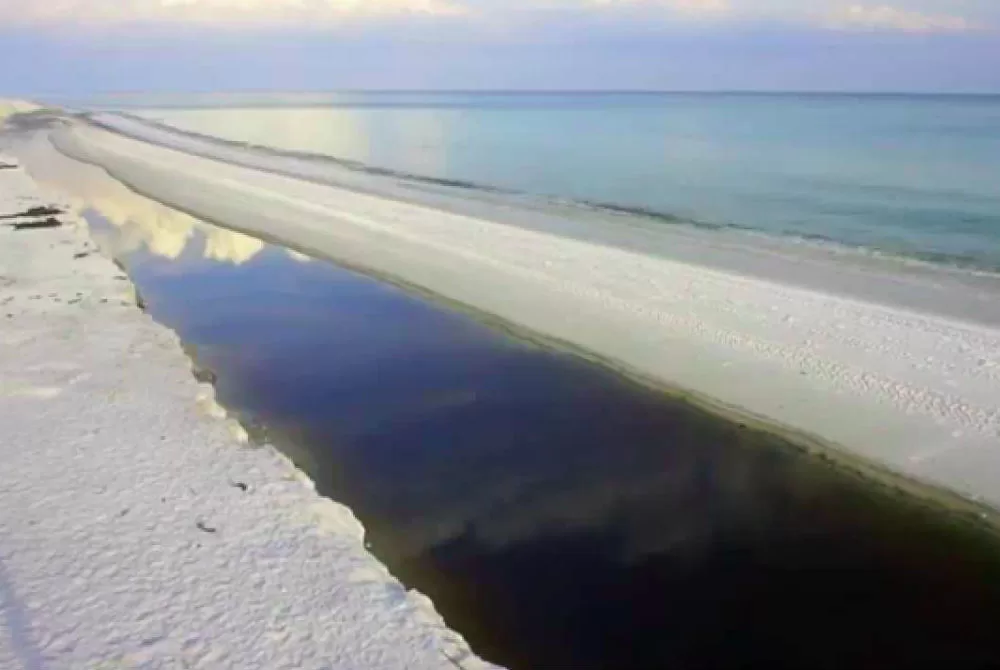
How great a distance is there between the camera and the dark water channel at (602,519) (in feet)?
22.6

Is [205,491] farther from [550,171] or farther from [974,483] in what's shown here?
[550,171]

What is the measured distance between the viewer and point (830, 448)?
34.0 feet

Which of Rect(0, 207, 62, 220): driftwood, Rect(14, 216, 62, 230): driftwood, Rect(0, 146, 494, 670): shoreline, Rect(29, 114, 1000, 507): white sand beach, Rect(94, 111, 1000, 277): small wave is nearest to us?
Rect(0, 146, 494, 670): shoreline

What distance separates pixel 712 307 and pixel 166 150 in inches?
2042

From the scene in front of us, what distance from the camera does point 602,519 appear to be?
8766 millimetres

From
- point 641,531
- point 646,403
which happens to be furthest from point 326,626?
point 646,403

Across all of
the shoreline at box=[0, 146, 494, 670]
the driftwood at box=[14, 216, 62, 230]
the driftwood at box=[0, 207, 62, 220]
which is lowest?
the driftwood at box=[0, 207, 62, 220]

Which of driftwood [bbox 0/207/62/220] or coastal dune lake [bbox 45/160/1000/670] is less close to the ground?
coastal dune lake [bbox 45/160/1000/670]

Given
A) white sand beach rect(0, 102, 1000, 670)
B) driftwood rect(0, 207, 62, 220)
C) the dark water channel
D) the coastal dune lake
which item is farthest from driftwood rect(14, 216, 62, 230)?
the dark water channel

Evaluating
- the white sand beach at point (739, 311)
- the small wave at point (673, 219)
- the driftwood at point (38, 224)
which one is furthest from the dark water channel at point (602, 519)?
the small wave at point (673, 219)

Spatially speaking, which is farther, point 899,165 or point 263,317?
point 899,165

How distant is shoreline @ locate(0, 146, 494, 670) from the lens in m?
6.15

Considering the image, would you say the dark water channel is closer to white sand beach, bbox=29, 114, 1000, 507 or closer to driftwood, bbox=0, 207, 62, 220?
white sand beach, bbox=29, 114, 1000, 507

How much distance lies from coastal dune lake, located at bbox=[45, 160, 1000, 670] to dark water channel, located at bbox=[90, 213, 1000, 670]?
2cm
